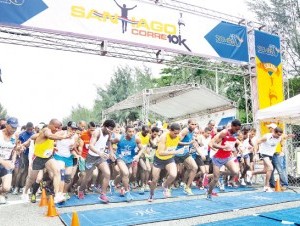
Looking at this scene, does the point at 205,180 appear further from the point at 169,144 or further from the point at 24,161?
the point at 24,161

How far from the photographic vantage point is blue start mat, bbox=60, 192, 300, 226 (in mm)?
5832

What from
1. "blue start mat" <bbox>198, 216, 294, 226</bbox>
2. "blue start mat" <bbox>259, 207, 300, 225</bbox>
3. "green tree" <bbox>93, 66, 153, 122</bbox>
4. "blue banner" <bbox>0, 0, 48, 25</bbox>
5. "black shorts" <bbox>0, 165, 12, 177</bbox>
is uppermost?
"green tree" <bbox>93, 66, 153, 122</bbox>

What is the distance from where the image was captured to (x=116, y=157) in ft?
27.6

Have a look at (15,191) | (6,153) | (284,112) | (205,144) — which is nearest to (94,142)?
(6,153)

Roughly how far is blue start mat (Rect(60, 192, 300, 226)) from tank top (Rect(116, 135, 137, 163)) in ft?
5.12

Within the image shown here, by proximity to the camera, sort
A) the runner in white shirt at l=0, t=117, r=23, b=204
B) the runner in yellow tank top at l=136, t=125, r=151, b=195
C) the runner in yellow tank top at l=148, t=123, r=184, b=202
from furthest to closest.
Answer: the runner in yellow tank top at l=136, t=125, r=151, b=195 → the runner in yellow tank top at l=148, t=123, r=184, b=202 → the runner in white shirt at l=0, t=117, r=23, b=204

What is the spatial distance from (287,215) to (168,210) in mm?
2216

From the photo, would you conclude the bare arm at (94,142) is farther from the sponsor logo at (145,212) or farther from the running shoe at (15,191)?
the running shoe at (15,191)

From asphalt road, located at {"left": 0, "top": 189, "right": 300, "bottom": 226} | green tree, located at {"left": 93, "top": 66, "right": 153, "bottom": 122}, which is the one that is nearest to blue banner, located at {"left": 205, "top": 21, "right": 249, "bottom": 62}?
asphalt road, located at {"left": 0, "top": 189, "right": 300, "bottom": 226}

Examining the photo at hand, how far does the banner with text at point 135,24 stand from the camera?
10914mm

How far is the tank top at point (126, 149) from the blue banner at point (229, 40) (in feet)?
24.6

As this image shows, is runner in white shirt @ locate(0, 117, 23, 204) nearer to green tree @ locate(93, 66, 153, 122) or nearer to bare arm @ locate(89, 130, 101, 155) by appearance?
bare arm @ locate(89, 130, 101, 155)

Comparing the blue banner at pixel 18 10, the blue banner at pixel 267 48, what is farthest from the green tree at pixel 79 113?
the blue banner at pixel 18 10

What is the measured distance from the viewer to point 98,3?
39.5 ft
